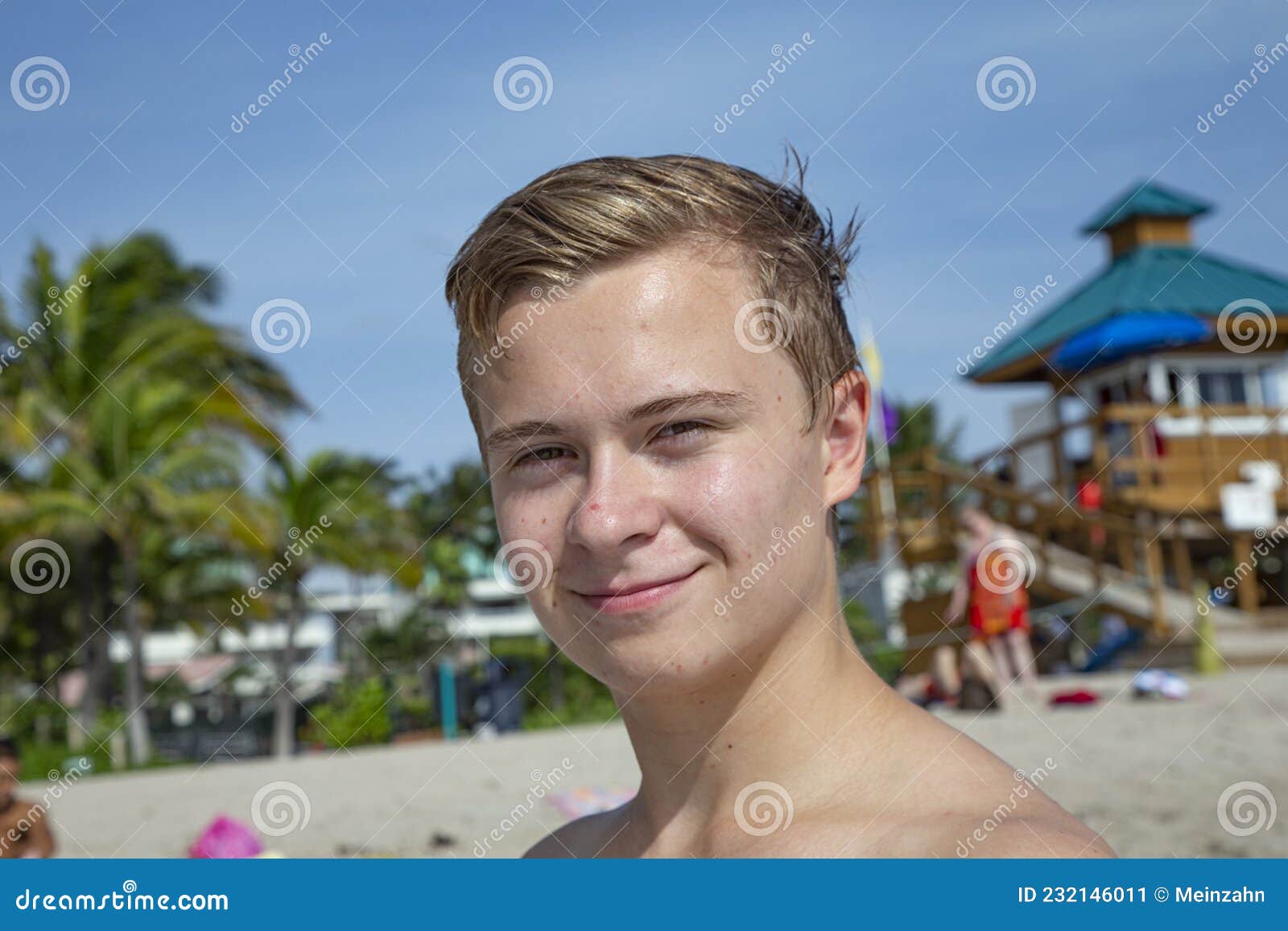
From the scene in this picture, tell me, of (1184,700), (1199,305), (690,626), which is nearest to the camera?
(690,626)

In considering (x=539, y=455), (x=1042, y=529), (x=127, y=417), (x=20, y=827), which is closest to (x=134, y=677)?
(x=127, y=417)

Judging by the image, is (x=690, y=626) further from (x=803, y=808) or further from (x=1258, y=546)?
(x=1258, y=546)

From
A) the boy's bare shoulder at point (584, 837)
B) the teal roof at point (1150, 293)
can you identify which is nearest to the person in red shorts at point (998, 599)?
the boy's bare shoulder at point (584, 837)

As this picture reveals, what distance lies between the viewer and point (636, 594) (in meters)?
1.49

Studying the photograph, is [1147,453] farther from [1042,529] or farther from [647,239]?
[647,239]

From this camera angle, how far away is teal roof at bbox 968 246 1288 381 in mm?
20391

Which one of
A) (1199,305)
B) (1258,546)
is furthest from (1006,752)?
(1199,305)

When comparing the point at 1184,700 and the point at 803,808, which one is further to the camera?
the point at 1184,700

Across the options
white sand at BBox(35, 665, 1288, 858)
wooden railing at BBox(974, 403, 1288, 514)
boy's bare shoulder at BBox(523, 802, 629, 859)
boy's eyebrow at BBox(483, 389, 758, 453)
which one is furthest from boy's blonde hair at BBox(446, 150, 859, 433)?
wooden railing at BBox(974, 403, 1288, 514)

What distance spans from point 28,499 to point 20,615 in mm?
7105

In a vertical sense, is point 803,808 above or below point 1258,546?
below

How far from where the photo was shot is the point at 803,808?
1.62 m

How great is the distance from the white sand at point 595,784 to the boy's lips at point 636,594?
4427 mm

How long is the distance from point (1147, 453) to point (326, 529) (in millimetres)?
15082
